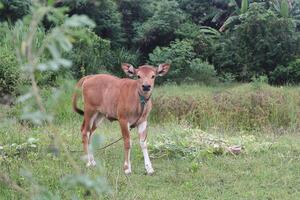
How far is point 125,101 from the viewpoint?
7.71 meters

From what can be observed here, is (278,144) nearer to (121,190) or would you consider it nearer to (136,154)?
(136,154)

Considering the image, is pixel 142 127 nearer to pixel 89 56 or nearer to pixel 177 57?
pixel 89 56

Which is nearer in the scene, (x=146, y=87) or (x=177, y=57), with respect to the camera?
(x=146, y=87)

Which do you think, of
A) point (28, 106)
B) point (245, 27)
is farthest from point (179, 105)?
point (28, 106)

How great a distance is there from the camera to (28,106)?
1639mm

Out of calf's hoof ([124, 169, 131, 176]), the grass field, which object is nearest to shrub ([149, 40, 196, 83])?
the grass field

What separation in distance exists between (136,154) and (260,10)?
394 inches

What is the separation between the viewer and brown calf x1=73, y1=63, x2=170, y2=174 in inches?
293

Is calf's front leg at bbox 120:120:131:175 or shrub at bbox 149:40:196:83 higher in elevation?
calf's front leg at bbox 120:120:131:175

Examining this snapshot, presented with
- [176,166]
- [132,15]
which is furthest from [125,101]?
[132,15]

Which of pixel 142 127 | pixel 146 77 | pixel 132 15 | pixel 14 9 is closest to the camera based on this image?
pixel 146 77

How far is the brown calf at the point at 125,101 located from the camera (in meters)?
7.43

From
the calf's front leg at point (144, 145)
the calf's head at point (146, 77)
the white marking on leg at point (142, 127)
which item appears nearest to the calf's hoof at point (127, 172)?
the calf's front leg at point (144, 145)

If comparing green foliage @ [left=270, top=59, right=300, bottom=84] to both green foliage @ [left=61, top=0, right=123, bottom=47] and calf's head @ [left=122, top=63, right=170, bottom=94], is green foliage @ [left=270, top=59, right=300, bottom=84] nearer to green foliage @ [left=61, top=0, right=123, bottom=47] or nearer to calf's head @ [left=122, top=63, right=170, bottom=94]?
green foliage @ [left=61, top=0, right=123, bottom=47]
